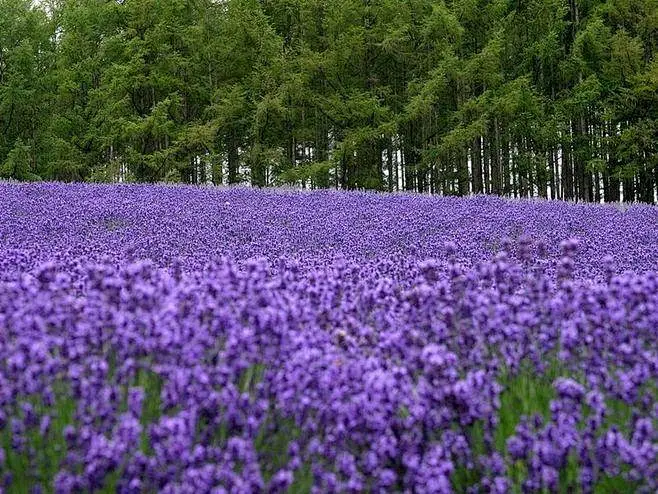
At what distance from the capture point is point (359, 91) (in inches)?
996

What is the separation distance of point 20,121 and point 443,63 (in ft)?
57.2

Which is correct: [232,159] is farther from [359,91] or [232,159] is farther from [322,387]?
[322,387]

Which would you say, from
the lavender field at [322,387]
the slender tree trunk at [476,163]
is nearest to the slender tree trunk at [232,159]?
the slender tree trunk at [476,163]

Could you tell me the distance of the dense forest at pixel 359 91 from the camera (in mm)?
23797

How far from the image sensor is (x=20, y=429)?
7.32 ft

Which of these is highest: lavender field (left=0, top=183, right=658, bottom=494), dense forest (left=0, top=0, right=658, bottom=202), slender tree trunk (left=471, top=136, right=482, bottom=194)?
dense forest (left=0, top=0, right=658, bottom=202)

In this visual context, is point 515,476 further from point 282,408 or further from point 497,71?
point 497,71

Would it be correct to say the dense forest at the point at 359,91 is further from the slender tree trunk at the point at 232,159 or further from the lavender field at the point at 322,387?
the lavender field at the point at 322,387

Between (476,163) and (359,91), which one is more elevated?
(359,91)

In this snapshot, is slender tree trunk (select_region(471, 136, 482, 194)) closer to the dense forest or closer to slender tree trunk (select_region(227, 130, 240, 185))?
the dense forest

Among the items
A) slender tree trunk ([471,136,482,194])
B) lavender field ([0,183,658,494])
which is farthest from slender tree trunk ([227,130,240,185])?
lavender field ([0,183,658,494])

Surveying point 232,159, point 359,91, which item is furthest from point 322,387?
point 232,159

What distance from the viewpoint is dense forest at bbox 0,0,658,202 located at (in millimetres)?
23797

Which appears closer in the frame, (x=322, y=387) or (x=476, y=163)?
(x=322, y=387)
